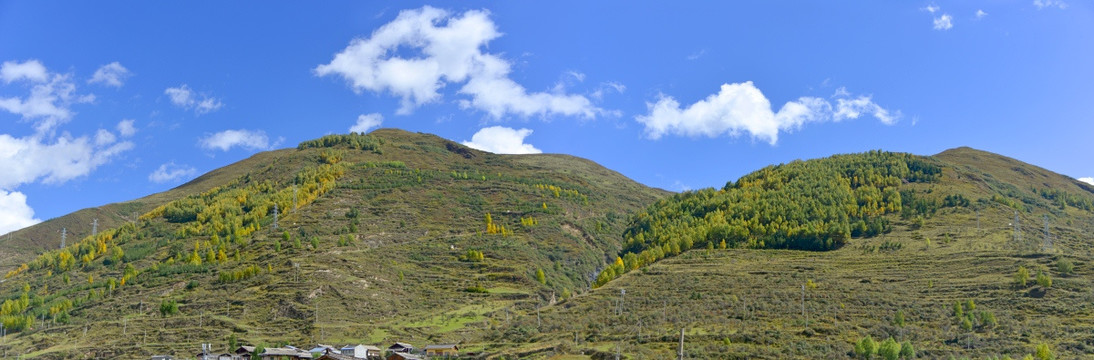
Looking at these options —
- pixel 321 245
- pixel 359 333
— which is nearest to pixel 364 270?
pixel 321 245

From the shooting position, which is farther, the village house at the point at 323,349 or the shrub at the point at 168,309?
the shrub at the point at 168,309

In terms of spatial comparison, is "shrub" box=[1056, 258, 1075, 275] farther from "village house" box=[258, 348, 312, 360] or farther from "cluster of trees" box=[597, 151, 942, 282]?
"village house" box=[258, 348, 312, 360]

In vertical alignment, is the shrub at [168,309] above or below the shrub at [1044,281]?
below

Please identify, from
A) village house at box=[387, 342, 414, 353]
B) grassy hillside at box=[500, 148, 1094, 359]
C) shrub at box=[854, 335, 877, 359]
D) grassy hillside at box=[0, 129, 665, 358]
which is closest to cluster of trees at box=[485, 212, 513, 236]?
grassy hillside at box=[0, 129, 665, 358]

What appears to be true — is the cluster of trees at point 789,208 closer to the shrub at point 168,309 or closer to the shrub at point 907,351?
the shrub at point 907,351

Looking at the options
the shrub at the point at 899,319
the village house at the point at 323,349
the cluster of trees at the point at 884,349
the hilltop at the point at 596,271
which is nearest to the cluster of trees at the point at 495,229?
the hilltop at the point at 596,271

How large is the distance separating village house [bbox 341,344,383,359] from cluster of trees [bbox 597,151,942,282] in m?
49.6

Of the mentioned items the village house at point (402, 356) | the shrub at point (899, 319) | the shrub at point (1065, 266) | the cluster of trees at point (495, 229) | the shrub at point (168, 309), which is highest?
the cluster of trees at point (495, 229)

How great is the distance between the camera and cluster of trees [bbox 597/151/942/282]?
145375 millimetres

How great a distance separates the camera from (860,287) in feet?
369

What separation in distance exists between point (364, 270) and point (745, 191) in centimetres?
7647

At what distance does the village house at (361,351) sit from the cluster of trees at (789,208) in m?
49.6

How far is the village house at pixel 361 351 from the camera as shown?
101562mm

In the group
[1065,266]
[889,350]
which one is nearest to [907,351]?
[889,350]
